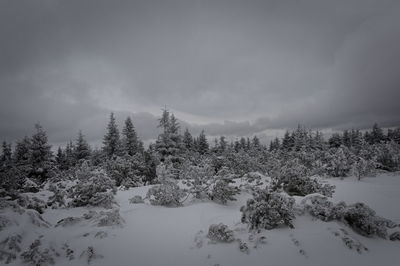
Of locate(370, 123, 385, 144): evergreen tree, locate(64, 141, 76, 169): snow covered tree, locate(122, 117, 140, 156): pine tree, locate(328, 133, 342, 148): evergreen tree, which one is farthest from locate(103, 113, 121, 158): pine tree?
locate(370, 123, 385, 144): evergreen tree

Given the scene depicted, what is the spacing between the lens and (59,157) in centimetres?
4406

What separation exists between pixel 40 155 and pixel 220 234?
946 inches

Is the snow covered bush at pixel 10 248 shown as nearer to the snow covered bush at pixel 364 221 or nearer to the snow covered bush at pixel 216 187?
the snow covered bush at pixel 216 187

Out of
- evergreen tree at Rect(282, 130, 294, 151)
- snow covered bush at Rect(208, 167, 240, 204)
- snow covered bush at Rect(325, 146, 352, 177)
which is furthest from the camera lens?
evergreen tree at Rect(282, 130, 294, 151)

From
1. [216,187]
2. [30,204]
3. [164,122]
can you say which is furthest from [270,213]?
[164,122]

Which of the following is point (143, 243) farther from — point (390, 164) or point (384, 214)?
point (390, 164)

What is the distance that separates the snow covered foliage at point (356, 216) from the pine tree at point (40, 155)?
24239 millimetres

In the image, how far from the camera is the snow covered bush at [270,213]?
544cm

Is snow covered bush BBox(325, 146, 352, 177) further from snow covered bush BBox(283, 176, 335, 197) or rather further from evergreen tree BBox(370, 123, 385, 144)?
evergreen tree BBox(370, 123, 385, 144)

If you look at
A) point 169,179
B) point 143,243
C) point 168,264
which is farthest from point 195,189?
point 168,264

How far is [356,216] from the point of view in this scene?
5379 millimetres

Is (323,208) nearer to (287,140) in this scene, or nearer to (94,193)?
(94,193)

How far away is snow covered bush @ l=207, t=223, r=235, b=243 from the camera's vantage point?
4992 mm

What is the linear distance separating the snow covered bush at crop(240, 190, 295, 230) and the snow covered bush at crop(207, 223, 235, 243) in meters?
0.80
